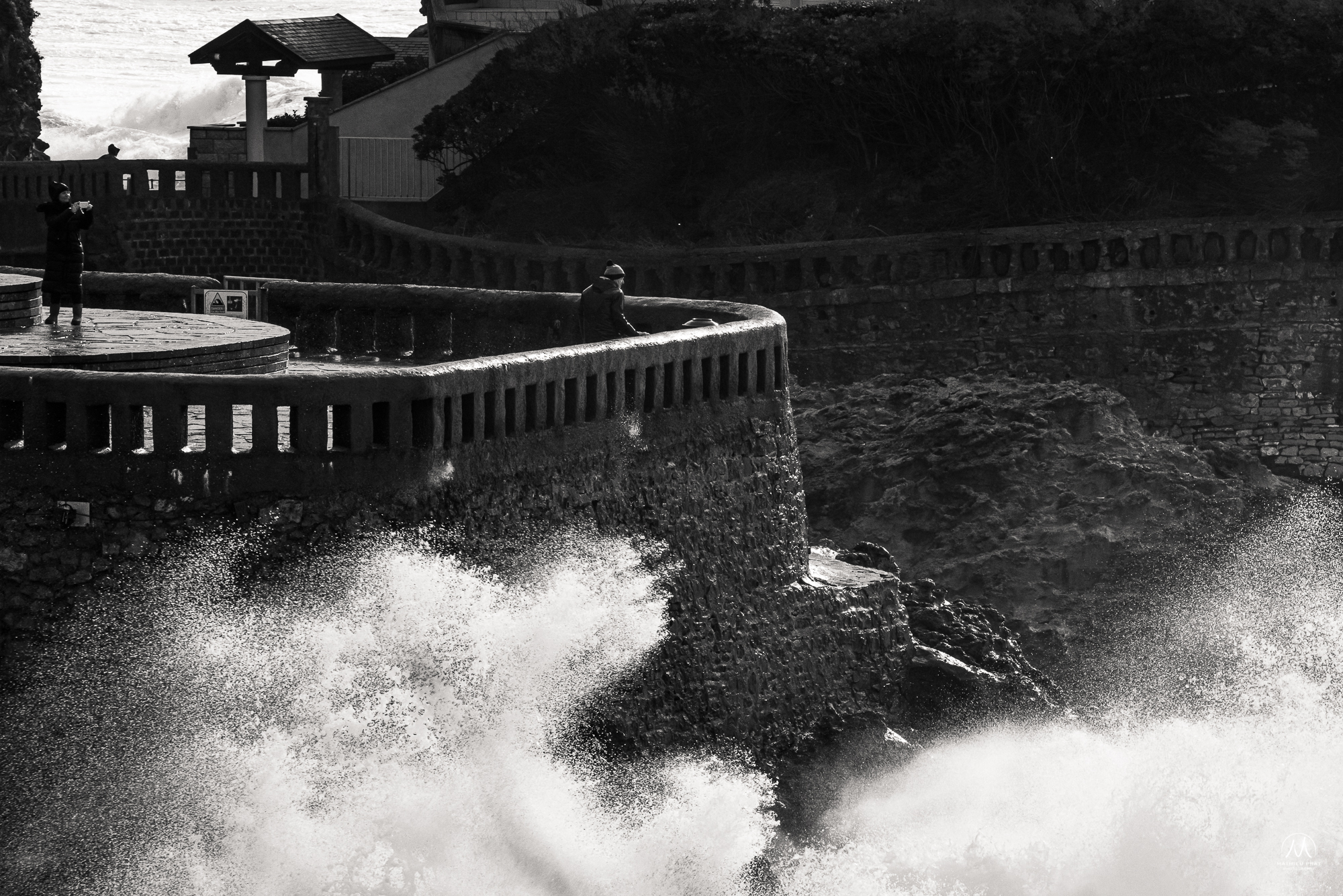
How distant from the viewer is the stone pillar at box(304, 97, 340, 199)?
4484 centimetres

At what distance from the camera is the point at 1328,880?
2716 centimetres

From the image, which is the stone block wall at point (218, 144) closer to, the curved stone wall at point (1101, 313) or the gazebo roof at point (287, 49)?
the gazebo roof at point (287, 49)

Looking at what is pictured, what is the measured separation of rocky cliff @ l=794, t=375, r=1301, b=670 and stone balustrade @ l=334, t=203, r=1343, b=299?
365cm

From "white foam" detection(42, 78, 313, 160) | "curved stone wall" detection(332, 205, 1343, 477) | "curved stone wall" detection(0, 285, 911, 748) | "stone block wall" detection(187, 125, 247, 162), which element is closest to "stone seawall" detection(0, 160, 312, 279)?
"curved stone wall" detection(332, 205, 1343, 477)

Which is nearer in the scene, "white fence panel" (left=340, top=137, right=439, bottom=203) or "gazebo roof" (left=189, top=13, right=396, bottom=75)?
"white fence panel" (left=340, top=137, right=439, bottom=203)

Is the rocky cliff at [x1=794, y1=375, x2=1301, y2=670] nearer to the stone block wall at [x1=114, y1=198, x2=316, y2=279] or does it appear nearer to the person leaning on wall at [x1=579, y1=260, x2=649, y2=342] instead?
the person leaning on wall at [x1=579, y1=260, x2=649, y2=342]

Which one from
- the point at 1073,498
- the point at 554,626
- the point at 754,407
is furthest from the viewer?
the point at 1073,498

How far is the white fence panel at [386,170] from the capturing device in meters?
45.9

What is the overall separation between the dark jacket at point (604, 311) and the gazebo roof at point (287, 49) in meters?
23.4

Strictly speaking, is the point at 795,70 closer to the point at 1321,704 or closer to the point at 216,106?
the point at 1321,704

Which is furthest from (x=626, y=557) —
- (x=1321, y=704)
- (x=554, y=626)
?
(x=1321, y=704)

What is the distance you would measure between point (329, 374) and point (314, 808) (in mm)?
3148

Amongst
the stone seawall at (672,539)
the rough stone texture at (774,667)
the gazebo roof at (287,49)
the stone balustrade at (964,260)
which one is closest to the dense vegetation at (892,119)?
the stone balustrade at (964,260)

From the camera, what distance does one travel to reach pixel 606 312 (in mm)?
24531
